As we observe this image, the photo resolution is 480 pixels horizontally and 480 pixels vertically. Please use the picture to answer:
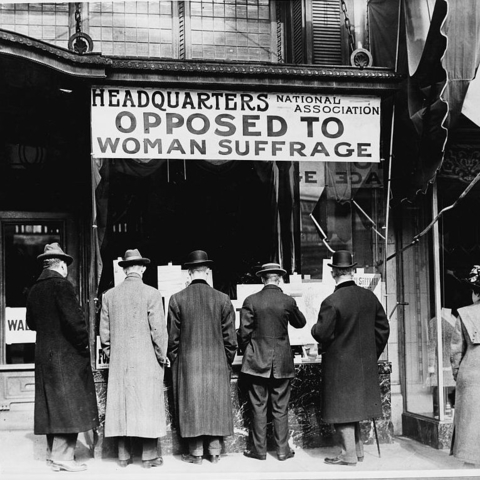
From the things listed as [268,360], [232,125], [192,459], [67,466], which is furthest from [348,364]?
[67,466]

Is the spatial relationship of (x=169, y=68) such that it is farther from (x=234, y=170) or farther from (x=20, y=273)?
(x=20, y=273)

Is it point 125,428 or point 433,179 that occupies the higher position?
point 433,179

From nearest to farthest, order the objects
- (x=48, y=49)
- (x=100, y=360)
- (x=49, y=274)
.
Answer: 1. (x=48, y=49)
2. (x=49, y=274)
3. (x=100, y=360)

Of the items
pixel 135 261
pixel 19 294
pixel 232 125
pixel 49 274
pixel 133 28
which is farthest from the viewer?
pixel 133 28

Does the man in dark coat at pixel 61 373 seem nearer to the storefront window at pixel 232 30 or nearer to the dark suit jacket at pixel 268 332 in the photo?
the dark suit jacket at pixel 268 332

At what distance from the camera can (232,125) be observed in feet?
26.1

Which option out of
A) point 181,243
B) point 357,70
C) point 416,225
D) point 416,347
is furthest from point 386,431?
point 357,70

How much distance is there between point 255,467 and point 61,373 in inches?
82.7

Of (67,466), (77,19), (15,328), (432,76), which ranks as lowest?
(67,466)

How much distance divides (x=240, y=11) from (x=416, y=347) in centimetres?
→ 482

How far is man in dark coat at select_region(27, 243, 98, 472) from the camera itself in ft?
23.0

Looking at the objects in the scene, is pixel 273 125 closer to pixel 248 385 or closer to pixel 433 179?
pixel 433 179

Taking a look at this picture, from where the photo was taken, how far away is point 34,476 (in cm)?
685

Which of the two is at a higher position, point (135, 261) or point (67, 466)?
point (135, 261)
